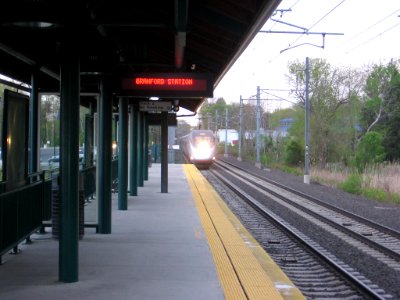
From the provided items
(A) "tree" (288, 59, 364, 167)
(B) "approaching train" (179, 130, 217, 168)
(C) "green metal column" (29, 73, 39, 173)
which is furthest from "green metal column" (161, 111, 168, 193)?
(B) "approaching train" (179, 130, 217, 168)

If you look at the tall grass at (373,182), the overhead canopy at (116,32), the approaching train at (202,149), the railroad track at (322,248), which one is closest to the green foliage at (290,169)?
the tall grass at (373,182)

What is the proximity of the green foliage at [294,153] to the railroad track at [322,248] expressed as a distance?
2618cm

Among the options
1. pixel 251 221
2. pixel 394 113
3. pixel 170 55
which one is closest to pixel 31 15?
pixel 170 55

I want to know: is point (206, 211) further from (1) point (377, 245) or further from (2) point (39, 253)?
(2) point (39, 253)

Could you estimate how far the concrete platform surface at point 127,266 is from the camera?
6023 mm

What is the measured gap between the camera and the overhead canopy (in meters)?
6.39

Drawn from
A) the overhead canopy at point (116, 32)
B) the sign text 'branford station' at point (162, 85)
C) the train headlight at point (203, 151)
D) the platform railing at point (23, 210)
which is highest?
the overhead canopy at point (116, 32)

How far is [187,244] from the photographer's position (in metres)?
9.12

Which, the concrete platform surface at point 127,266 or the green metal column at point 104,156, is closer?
the concrete platform surface at point 127,266

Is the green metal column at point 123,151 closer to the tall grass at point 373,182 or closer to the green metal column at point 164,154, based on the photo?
the green metal column at point 164,154

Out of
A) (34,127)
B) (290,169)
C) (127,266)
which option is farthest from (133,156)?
(290,169)

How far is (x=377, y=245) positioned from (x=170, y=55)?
19.1ft

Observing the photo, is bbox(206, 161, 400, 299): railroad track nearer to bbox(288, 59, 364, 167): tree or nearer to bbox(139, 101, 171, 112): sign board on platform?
bbox(139, 101, 171, 112): sign board on platform

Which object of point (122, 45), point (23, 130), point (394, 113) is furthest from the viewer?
point (394, 113)
